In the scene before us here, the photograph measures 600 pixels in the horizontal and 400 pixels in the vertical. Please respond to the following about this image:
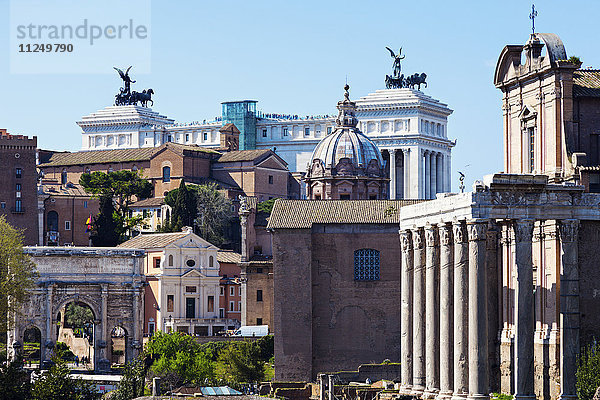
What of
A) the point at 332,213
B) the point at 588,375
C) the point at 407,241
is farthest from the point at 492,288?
the point at 332,213

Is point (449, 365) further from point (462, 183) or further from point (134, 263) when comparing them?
point (134, 263)

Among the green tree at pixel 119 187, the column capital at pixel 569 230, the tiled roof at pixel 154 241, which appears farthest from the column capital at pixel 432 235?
the green tree at pixel 119 187

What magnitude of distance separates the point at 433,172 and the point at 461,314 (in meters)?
98.7

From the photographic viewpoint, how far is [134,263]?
73.5 metres

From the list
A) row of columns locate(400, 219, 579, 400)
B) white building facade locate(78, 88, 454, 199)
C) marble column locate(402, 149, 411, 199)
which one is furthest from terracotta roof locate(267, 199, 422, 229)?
marble column locate(402, 149, 411, 199)

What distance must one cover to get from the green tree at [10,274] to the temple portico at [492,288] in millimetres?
20641

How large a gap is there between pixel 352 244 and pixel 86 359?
62.7ft

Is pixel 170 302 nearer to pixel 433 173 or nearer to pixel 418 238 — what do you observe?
pixel 418 238

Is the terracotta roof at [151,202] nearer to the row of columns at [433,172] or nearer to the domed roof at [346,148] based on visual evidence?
the domed roof at [346,148]

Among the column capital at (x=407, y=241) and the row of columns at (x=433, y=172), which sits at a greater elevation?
the row of columns at (x=433, y=172)

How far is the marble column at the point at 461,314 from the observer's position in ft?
132

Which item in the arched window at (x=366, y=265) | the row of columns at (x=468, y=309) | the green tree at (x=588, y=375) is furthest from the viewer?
the arched window at (x=366, y=265)

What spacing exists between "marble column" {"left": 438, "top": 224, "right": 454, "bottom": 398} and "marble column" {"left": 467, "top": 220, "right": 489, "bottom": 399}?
1743 mm

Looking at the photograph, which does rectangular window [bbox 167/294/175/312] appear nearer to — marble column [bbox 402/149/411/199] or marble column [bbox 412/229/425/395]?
marble column [bbox 412/229/425/395]
